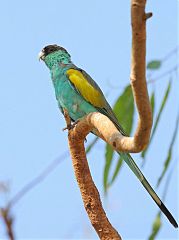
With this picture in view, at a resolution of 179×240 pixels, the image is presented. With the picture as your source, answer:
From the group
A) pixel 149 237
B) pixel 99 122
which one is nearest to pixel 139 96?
pixel 99 122

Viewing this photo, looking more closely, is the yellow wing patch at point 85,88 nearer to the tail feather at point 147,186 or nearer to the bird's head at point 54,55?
the bird's head at point 54,55

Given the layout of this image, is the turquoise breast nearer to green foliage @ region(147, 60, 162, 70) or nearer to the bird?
the bird

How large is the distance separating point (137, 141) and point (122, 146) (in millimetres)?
59

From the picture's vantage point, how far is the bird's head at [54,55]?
3.59 metres

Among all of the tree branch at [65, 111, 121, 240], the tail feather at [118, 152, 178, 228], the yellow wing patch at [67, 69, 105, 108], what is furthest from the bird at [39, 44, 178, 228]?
the tree branch at [65, 111, 121, 240]

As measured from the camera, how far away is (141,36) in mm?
1021

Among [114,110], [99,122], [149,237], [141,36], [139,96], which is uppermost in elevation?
[141,36]

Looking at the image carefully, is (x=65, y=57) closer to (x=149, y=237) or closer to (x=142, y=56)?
(x=149, y=237)

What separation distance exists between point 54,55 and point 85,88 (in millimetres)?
618

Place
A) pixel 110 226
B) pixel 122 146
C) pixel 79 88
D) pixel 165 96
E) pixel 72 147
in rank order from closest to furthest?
pixel 122 146 → pixel 110 226 → pixel 72 147 → pixel 165 96 → pixel 79 88

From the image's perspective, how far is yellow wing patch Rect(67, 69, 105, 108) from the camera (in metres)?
2.95

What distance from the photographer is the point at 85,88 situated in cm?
309

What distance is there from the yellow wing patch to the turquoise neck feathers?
28 centimetres

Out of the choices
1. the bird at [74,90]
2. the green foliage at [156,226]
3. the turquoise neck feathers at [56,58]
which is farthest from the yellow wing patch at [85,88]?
the green foliage at [156,226]
